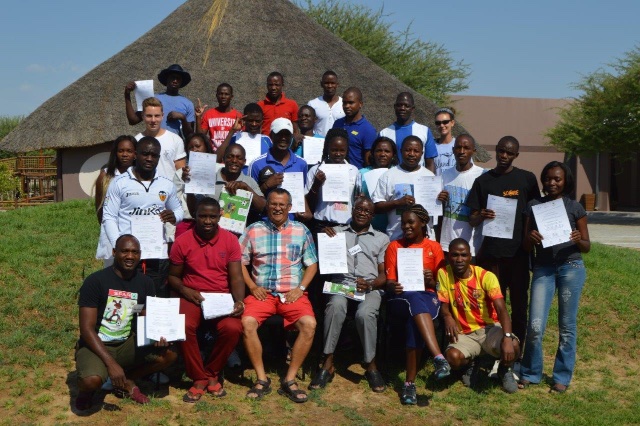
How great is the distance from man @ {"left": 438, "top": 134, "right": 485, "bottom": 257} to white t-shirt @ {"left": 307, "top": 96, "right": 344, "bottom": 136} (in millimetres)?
2195

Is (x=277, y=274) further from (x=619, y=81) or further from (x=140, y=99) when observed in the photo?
(x=619, y=81)

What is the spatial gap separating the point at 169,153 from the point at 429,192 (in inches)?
101

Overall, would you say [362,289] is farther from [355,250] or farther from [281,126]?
[281,126]

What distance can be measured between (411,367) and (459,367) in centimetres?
47

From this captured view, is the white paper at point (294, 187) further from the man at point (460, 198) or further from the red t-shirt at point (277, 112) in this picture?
the red t-shirt at point (277, 112)

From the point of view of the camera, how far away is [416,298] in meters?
6.96

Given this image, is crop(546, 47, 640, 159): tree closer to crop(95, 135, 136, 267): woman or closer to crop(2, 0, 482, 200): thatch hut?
crop(2, 0, 482, 200): thatch hut

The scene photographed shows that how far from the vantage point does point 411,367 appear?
6.77 meters

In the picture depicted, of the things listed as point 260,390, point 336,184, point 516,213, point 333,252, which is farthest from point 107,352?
point 516,213

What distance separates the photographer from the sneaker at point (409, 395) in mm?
6645

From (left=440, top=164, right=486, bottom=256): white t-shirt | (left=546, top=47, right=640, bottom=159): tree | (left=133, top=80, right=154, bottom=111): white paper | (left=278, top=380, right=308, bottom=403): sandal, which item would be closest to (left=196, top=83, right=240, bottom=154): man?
(left=133, top=80, right=154, bottom=111): white paper

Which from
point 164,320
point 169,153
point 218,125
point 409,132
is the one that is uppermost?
point 218,125

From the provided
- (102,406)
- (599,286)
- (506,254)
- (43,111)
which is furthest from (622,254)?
(43,111)

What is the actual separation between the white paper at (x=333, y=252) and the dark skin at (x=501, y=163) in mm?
1274
